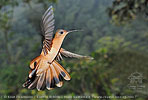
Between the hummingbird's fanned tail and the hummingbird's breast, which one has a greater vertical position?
the hummingbird's breast

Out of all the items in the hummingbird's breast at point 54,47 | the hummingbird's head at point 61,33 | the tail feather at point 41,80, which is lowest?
the tail feather at point 41,80

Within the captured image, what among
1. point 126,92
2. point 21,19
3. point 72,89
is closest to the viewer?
point 126,92

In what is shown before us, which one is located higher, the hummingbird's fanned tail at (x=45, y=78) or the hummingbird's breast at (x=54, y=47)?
the hummingbird's breast at (x=54, y=47)

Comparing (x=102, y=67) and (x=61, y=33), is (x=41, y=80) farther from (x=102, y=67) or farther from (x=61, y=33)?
(x=102, y=67)

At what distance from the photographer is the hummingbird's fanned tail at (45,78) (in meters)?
0.21

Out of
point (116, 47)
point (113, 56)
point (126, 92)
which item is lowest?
point (126, 92)

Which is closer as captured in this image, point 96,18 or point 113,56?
point 113,56

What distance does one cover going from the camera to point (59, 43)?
0.70 feet

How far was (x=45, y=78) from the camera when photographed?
22 cm

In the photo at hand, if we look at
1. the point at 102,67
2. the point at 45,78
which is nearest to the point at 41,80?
the point at 45,78

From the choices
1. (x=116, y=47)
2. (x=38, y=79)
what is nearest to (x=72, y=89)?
(x=116, y=47)

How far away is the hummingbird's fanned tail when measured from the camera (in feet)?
0.70

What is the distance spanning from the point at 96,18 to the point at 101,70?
7.43ft

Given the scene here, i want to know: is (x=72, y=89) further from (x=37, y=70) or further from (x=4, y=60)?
(x=4, y=60)
